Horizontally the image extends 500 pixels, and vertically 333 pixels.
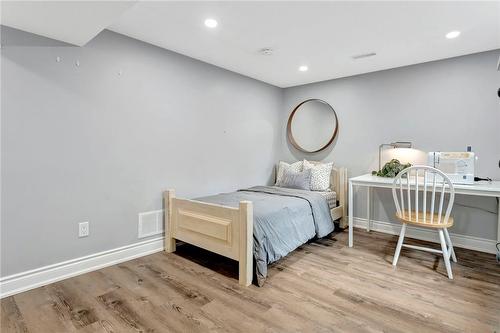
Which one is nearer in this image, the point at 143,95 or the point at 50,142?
the point at 50,142

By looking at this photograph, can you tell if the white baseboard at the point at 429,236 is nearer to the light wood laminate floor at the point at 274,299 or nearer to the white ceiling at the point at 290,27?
the light wood laminate floor at the point at 274,299

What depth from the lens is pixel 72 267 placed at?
2.29m

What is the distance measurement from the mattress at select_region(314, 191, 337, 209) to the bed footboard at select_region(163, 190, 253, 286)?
157 cm

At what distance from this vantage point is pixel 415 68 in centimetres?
333

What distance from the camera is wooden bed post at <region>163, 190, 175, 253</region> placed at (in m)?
2.86

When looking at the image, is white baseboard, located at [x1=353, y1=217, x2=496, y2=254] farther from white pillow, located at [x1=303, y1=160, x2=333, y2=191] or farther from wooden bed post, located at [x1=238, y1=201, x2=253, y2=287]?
wooden bed post, located at [x1=238, y1=201, x2=253, y2=287]

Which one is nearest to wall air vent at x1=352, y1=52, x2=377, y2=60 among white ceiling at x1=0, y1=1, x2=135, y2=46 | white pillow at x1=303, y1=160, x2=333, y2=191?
white pillow at x1=303, y1=160, x2=333, y2=191

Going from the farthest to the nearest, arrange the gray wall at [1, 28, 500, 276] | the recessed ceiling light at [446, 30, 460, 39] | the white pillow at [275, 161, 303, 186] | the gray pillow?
1. the white pillow at [275, 161, 303, 186]
2. the gray pillow
3. the recessed ceiling light at [446, 30, 460, 39]
4. the gray wall at [1, 28, 500, 276]

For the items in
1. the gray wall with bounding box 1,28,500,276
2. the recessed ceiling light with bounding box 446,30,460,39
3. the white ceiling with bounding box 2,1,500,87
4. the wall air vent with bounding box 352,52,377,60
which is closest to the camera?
the white ceiling with bounding box 2,1,500,87

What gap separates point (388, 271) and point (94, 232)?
105 inches

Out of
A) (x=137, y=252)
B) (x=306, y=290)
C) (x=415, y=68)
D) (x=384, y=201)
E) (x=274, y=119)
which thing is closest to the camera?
(x=306, y=290)

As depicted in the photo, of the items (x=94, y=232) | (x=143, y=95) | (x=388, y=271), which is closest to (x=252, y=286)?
(x=388, y=271)

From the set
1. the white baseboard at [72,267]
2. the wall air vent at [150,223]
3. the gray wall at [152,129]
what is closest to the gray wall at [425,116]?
the gray wall at [152,129]

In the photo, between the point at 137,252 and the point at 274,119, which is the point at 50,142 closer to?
the point at 137,252
